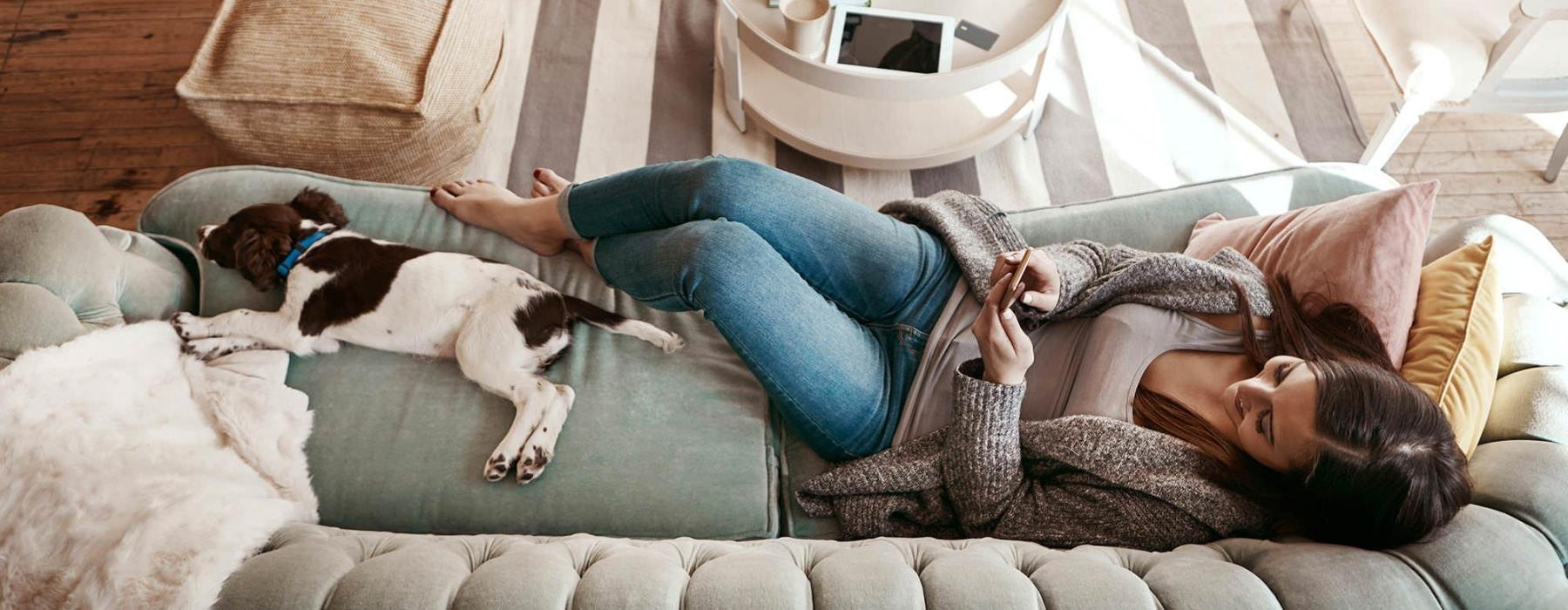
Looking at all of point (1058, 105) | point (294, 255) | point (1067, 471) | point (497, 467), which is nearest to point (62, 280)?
point (294, 255)

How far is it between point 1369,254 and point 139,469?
6.14 feet

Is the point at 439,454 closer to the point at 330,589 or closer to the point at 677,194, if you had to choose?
the point at 330,589

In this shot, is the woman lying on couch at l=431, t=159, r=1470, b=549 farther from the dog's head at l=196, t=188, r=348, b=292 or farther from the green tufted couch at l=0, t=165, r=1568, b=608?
the dog's head at l=196, t=188, r=348, b=292

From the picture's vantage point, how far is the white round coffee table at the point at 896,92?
2.02 metres

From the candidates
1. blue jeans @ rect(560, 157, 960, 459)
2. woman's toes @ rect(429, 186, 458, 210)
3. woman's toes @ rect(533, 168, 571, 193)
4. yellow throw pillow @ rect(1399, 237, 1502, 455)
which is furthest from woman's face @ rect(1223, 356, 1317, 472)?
woman's toes @ rect(429, 186, 458, 210)

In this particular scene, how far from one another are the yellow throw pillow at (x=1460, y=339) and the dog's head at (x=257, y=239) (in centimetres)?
187

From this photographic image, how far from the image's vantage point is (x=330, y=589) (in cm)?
109

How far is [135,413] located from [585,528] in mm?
708

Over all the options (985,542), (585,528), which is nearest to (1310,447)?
(985,542)

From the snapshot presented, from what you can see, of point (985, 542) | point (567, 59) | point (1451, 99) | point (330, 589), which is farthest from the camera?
point (567, 59)

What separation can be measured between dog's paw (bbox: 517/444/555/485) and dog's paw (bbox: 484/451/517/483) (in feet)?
0.07

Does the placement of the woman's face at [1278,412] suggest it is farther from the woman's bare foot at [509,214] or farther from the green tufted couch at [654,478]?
the woman's bare foot at [509,214]

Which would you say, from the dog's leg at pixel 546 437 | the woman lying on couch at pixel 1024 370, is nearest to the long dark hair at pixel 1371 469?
the woman lying on couch at pixel 1024 370

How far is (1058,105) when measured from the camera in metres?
2.65
